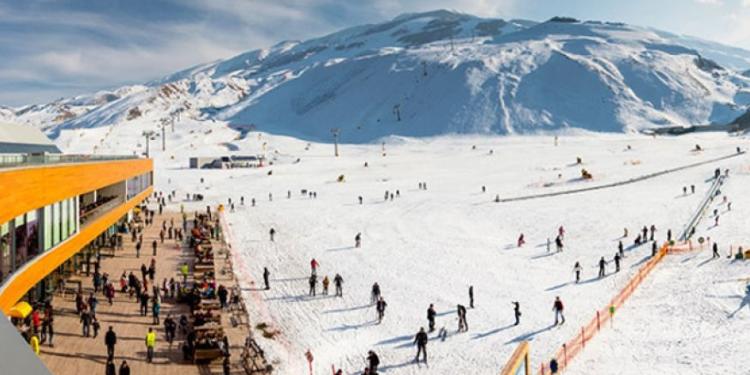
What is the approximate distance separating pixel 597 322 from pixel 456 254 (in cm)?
1277

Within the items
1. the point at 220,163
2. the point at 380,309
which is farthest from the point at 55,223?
the point at 220,163

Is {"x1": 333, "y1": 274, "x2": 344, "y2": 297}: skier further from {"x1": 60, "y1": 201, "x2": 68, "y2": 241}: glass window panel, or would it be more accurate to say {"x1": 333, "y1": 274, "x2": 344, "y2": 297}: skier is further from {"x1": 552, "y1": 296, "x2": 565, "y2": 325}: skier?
{"x1": 60, "y1": 201, "x2": 68, "y2": 241}: glass window panel

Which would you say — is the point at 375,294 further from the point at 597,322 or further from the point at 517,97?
the point at 517,97

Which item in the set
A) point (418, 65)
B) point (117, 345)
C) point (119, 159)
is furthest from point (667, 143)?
point (418, 65)

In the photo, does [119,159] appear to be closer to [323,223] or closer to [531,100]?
[323,223]

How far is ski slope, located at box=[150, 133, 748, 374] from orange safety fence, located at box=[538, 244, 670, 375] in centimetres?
40

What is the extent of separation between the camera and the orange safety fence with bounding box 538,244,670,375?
17391 millimetres

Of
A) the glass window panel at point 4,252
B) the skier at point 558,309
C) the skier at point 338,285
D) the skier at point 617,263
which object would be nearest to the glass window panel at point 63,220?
the glass window panel at point 4,252

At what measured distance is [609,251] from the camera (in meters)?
32.4

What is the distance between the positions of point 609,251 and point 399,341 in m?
17.9

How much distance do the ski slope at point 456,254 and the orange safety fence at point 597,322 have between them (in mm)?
405

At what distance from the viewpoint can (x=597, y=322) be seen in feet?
67.9

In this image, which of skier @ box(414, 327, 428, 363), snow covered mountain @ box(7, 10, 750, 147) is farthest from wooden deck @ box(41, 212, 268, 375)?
snow covered mountain @ box(7, 10, 750, 147)

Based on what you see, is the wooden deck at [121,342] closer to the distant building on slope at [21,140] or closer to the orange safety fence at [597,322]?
the orange safety fence at [597,322]
